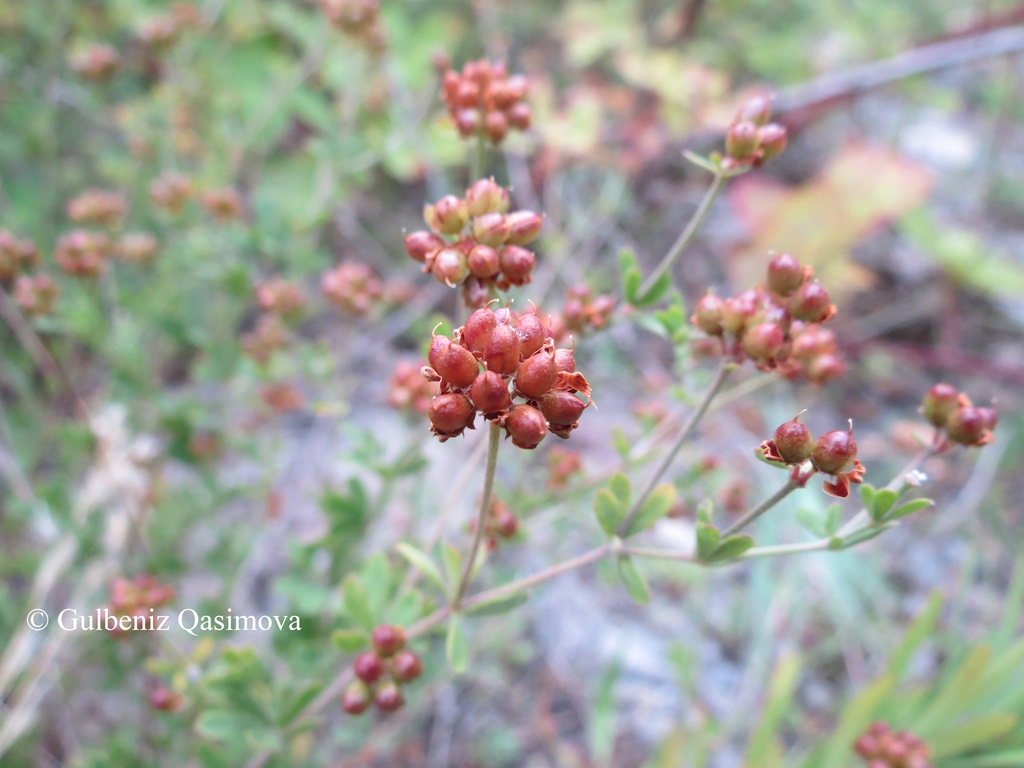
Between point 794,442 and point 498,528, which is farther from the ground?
point 794,442

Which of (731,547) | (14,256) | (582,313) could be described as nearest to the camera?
(731,547)

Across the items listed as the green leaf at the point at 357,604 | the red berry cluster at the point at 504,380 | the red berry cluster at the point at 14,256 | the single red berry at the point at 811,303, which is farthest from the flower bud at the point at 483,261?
the red berry cluster at the point at 14,256

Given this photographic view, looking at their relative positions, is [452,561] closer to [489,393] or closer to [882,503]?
[489,393]

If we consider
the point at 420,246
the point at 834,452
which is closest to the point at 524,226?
the point at 420,246

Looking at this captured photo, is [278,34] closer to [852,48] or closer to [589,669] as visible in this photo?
[852,48]

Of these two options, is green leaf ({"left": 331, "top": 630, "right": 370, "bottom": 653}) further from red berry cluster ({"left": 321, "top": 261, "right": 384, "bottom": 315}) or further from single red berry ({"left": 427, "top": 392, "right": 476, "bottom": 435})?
red berry cluster ({"left": 321, "top": 261, "right": 384, "bottom": 315})

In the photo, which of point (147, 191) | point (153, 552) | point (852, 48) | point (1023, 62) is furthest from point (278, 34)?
point (1023, 62)
